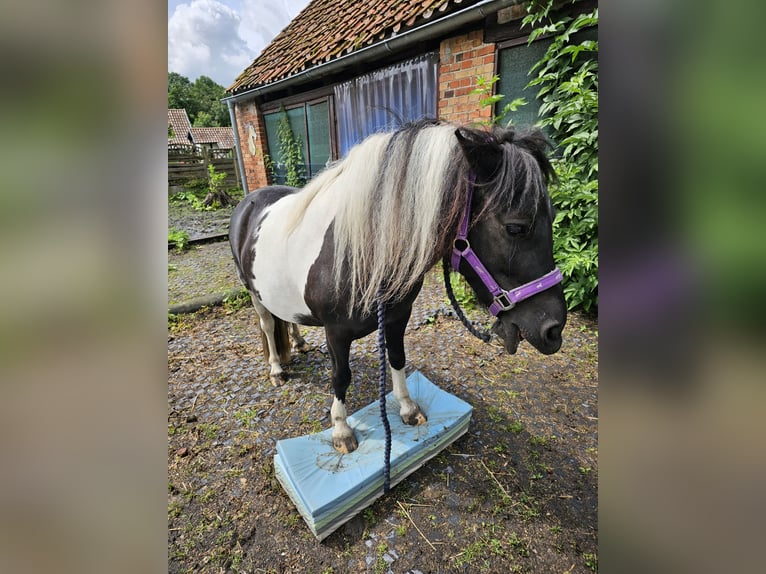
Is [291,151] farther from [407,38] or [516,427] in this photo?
[516,427]

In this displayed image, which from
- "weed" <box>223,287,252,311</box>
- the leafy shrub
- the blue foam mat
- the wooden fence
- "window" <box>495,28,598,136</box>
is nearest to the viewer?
the blue foam mat

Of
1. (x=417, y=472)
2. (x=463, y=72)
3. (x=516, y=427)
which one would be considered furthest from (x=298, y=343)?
(x=463, y=72)

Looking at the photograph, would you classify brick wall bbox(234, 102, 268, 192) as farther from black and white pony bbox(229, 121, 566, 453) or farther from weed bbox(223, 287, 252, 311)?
black and white pony bbox(229, 121, 566, 453)

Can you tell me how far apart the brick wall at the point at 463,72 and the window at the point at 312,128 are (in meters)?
2.67

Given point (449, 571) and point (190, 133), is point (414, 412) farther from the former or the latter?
point (190, 133)

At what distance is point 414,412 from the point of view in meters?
2.37

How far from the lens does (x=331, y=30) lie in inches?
252

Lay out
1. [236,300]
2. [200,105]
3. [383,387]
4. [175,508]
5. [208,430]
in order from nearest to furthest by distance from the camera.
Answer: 1. [383,387]
2. [175,508]
3. [208,430]
4. [236,300]
5. [200,105]

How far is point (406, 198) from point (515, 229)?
460 millimetres

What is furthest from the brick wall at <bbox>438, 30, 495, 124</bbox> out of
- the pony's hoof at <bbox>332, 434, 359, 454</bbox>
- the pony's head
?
the pony's hoof at <bbox>332, 434, 359, 454</bbox>

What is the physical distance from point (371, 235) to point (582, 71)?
10.3 feet

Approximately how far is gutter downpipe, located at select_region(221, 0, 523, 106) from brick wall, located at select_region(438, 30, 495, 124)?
207 mm

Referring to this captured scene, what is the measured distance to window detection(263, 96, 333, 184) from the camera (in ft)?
22.6

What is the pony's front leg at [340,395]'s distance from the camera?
80.7 inches
